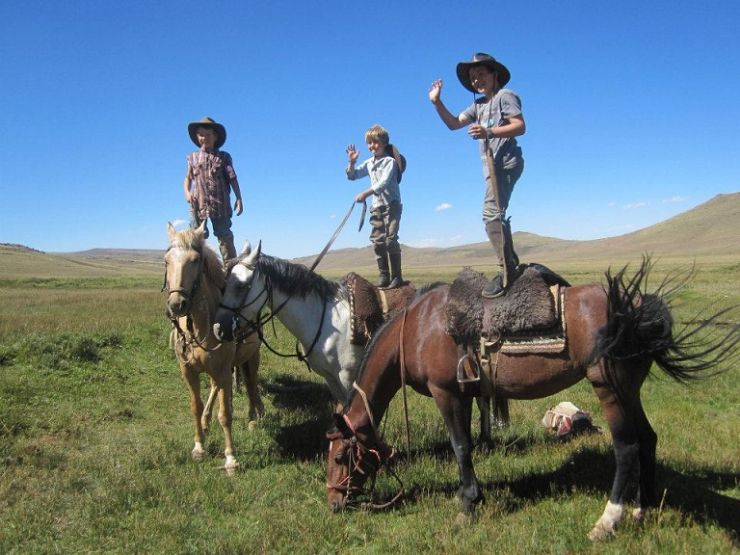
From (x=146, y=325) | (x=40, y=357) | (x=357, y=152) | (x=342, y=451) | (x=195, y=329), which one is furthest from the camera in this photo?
(x=146, y=325)

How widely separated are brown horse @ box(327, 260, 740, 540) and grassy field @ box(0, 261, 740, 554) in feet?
1.12

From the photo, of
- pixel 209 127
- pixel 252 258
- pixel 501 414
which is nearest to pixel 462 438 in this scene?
pixel 501 414

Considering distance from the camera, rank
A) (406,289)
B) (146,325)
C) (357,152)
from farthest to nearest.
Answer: (146,325)
(357,152)
(406,289)

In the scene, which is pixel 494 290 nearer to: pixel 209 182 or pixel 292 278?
pixel 292 278

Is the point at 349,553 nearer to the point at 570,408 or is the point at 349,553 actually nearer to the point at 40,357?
the point at 570,408

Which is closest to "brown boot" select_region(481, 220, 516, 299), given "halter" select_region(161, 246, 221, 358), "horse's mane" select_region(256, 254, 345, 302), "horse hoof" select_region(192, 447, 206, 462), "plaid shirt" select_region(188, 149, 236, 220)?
"horse's mane" select_region(256, 254, 345, 302)

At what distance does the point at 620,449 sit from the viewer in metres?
3.59

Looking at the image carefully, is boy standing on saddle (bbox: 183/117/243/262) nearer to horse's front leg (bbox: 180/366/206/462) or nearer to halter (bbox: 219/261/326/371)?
halter (bbox: 219/261/326/371)

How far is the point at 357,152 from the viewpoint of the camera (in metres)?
6.27

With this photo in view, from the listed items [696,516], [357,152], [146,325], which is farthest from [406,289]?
[146,325]

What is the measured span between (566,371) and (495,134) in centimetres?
195

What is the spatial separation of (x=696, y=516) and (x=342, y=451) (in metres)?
2.89

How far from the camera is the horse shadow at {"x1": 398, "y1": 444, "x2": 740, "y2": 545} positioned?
13.1ft

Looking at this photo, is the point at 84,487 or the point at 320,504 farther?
the point at 84,487
